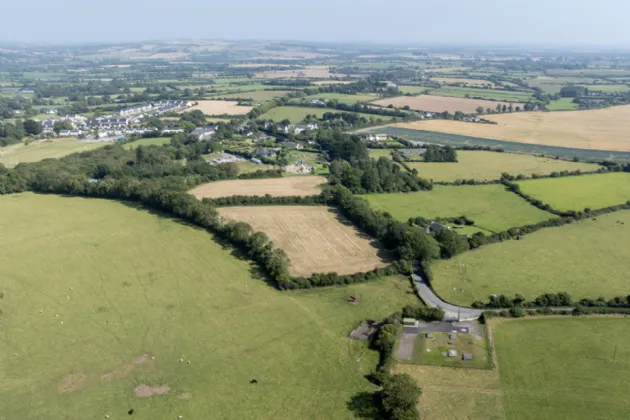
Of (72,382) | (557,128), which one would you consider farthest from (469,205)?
(557,128)

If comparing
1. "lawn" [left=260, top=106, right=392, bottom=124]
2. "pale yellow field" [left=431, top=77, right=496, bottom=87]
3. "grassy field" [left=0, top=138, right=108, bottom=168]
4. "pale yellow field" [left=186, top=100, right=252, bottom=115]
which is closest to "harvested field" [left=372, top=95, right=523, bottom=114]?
"lawn" [left=260, top=106, right=392, bottom=124]

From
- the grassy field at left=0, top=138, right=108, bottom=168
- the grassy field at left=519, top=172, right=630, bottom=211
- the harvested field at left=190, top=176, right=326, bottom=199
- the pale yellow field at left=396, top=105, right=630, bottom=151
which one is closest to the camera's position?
the grassy field at left=519, top=172, right=630, bottom=211

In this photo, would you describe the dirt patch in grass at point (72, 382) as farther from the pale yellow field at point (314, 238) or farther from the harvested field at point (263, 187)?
the harvested field at point (263, 187)

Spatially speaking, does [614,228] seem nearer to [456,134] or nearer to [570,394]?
[570,394]

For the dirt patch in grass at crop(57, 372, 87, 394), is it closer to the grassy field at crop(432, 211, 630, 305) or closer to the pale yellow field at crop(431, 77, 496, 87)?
the grassy field at crop(432, 211, 630, 305)

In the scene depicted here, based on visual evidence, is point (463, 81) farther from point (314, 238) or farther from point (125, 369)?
point (125, 369)

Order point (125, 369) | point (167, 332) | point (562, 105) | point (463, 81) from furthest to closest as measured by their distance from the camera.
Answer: point (463, 81)
point (562, 105)
point (167, 332)
point (125, 369)

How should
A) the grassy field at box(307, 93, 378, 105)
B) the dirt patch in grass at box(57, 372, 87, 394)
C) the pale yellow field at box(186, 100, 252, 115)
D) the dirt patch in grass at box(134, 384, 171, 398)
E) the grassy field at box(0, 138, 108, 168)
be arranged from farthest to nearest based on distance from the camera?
the grassy field at box(307, 93, 378, 105)
the pale yellow field at box(186, 100, 252, 115)
the grassy field at box(0, 138, 108, 168)
the dirt patch in grass at box(57, 372, 87, 394)
the dirt patch in grass at box(134, 384, 171, 398)
